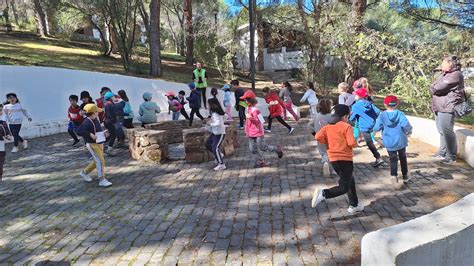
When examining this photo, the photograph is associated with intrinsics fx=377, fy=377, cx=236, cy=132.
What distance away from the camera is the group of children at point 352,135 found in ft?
Result: 15.3

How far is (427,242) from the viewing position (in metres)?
2.70

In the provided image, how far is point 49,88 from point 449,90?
11973 millimetres

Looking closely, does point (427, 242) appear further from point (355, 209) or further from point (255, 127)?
point (255, 127)

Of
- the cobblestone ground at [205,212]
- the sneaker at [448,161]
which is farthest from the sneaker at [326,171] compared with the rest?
the sneaker at [448,161]

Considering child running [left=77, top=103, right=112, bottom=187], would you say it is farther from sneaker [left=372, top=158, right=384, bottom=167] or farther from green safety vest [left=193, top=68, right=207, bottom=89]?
green safety vest [left=193, top=68, right=207, bottom=89]

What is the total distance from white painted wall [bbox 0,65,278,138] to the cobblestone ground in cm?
487

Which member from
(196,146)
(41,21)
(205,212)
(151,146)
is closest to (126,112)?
(151,146)

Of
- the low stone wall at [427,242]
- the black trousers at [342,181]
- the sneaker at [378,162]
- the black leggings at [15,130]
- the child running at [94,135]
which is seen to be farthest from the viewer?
the black leggings at [15,130]

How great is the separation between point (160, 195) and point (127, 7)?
15.0 metres

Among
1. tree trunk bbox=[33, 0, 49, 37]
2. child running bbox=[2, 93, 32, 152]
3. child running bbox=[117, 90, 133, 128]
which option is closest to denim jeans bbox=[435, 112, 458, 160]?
child running bbox=[117, 90, 133, 128]

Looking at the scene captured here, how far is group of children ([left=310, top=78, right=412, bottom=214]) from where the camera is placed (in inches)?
184

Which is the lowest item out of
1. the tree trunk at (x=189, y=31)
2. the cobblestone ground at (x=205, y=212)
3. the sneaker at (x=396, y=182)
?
the cobblestone ground at (x=205, y=212)

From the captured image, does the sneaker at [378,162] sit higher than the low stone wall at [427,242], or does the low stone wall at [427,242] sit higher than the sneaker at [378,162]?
the low stone wall at [427,242]

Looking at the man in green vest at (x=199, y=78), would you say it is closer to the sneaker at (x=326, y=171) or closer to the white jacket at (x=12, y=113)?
the white jacket at (x=12, y=113)
